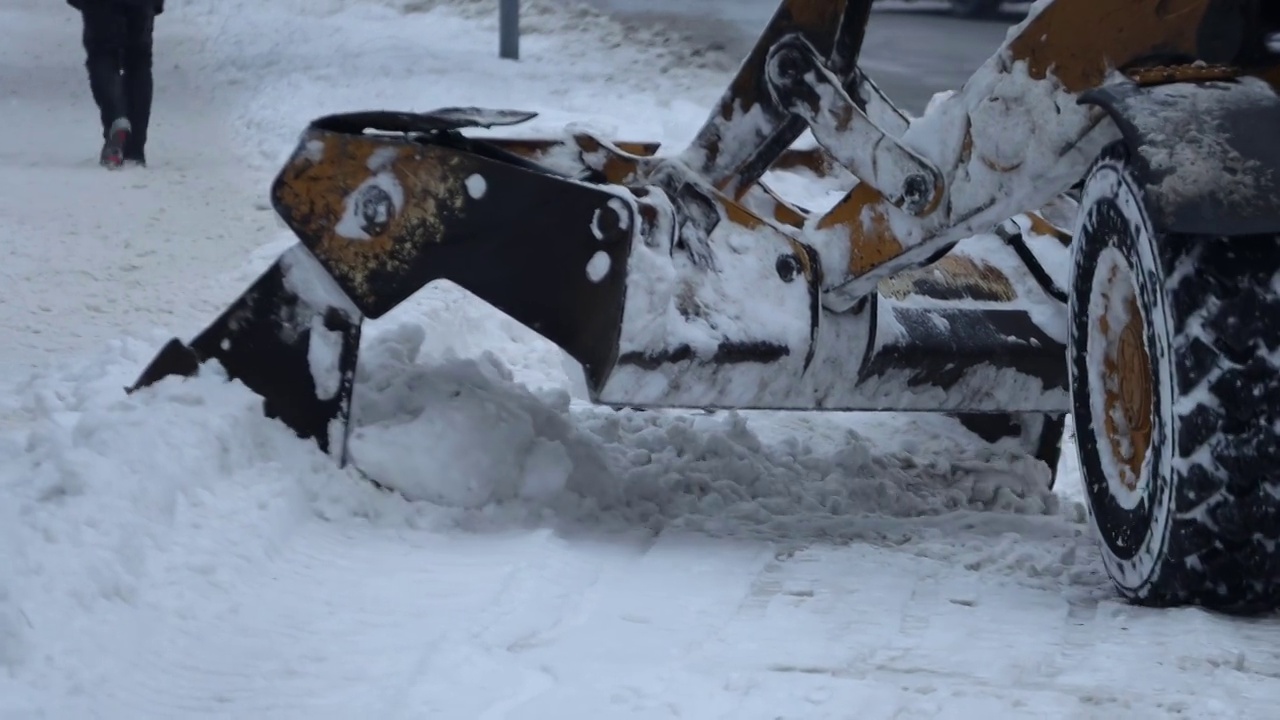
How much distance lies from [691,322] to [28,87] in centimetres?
887

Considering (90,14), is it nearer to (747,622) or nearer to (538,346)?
(538,346)

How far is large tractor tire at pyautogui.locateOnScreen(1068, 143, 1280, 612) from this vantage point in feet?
7.79

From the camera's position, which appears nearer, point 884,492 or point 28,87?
point 884,492

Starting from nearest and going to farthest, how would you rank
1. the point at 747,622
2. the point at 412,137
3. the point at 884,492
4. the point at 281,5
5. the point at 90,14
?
the point at 747,622 < the point at 412,137 < the point at 884,492 < the point at 90,14 < the point at 281,5

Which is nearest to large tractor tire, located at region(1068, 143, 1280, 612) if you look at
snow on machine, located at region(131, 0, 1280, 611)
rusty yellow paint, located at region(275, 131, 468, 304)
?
snow on machine, located at region(131, 0, 1280, 611)

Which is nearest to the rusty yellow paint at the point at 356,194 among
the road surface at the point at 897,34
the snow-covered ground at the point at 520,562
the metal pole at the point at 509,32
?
the snow-covered ground at the point at 520,562

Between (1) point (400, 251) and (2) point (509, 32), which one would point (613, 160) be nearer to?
(1) point (400, 251)

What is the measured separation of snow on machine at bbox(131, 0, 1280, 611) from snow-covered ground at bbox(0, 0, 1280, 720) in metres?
0.21

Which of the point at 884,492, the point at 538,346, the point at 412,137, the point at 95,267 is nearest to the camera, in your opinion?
the point at 412,137

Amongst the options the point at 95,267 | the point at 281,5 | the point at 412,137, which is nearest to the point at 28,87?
the point at 281,5

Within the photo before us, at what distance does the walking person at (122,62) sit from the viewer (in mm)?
8031

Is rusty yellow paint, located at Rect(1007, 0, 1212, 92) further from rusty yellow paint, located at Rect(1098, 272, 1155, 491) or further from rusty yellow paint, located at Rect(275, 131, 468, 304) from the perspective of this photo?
rusty yellow paint, located at Rect(275, 131, 468, 304)

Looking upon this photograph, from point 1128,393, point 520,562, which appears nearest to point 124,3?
point 520,562

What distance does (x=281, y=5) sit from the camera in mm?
14414
